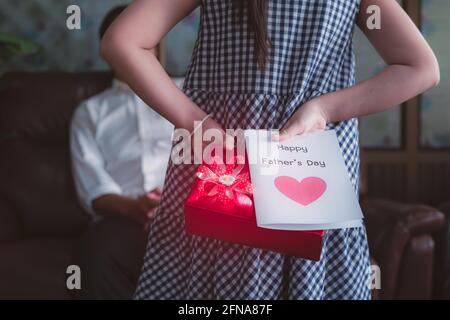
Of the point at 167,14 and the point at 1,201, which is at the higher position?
the point at 167,14

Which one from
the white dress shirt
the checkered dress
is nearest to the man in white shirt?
the white dress shirt

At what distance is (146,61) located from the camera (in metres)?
0.70

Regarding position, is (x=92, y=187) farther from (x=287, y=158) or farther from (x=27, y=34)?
(x=287, y=158)

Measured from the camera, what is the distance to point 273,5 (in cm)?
70

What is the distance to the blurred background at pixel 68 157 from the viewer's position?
1.56 m

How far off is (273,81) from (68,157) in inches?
51.3

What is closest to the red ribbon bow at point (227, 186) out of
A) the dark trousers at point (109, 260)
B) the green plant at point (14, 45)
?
the dark trousers at point (109, 260)

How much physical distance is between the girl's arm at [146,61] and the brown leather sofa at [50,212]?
3.04 feet

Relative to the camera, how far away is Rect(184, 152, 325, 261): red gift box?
0.64m

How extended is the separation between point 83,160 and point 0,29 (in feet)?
2.76

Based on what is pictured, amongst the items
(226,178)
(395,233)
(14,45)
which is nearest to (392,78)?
(226,178)

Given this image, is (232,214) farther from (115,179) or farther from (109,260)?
(115,179)

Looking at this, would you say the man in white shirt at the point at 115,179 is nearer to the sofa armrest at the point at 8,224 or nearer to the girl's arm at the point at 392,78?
the sofa armrest at the point at 8,224
